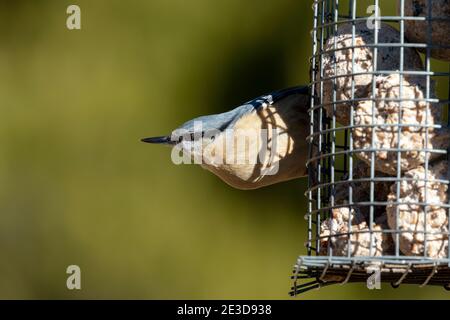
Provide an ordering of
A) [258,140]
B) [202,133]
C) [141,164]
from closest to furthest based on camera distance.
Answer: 1. [258,140]
2. [202,133]
3. [141,164]

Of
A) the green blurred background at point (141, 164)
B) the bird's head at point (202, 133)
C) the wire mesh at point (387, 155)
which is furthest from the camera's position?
the green blurred background at point (141, 164)

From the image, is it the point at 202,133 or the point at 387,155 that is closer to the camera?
the point at 387,155

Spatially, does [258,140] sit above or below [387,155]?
above

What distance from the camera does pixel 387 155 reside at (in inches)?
171

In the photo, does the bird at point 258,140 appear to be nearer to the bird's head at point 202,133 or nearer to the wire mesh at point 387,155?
the bird's head at point 202,133

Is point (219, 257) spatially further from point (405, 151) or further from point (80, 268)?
point (405, 151)

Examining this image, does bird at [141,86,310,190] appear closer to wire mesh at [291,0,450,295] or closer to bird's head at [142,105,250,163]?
bird's head at [142,105,250,163]

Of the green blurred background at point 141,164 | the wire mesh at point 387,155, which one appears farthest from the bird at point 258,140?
the green blurred background at point 141,164

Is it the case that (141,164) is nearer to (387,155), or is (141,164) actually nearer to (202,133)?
(202,133)

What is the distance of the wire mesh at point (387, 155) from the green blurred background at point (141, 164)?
277cm

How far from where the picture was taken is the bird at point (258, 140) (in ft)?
17.7

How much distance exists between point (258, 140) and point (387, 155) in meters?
1.22

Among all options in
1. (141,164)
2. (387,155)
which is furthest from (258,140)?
(141,164)

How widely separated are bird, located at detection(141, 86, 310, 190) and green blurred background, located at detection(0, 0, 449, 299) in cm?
183
